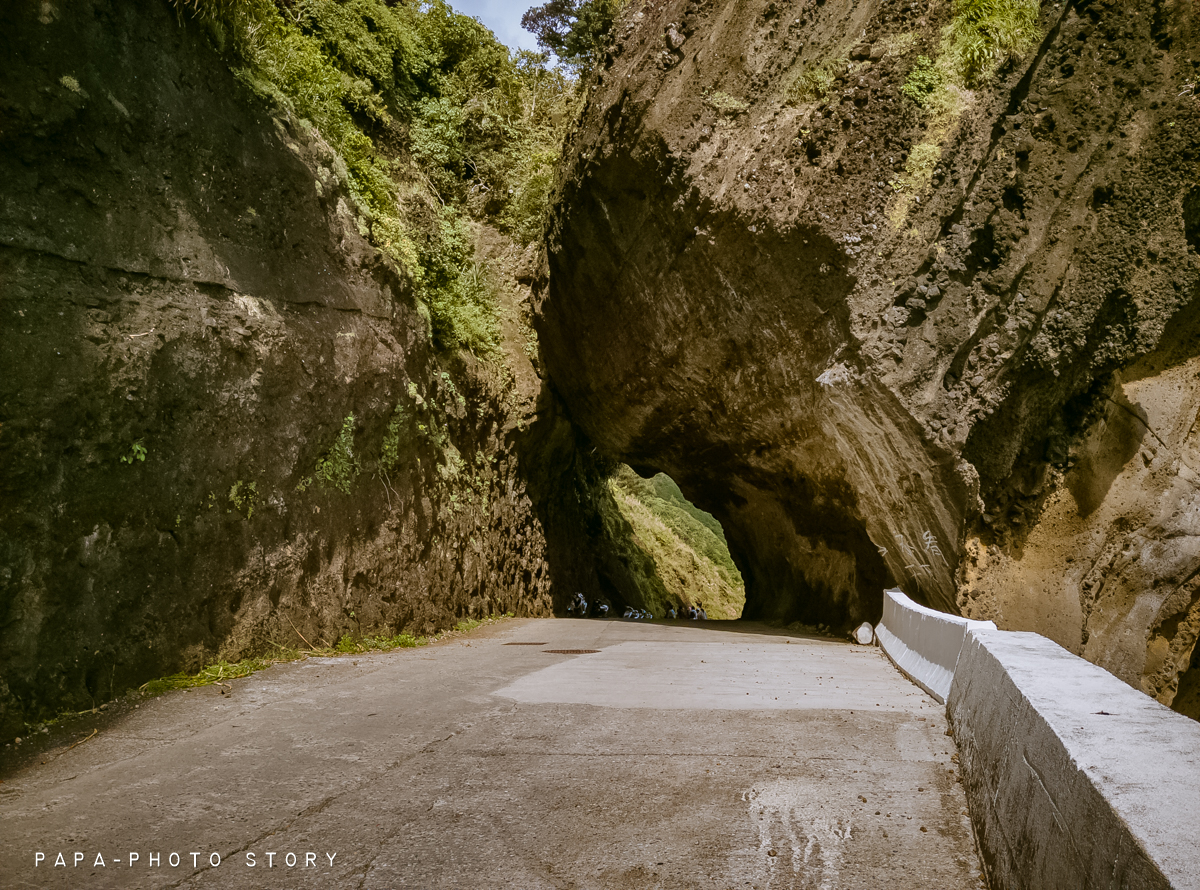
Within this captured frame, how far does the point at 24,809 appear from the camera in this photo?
3025mm

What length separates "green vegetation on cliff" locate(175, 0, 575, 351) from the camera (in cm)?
745

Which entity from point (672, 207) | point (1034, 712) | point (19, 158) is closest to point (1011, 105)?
point (672, 207)

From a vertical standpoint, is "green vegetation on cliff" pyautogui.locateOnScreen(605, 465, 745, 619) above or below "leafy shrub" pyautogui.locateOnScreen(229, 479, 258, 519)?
below

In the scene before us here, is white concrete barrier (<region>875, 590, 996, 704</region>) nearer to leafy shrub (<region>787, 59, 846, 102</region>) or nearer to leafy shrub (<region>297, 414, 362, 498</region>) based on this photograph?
leafy shrub (<region>297, 414, 362, 498</region>)

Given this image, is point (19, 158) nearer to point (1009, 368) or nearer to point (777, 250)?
point (777, 250)

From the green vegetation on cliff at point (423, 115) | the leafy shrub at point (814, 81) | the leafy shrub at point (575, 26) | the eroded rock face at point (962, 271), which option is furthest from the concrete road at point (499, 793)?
the leafy shrub at point (575, 26)

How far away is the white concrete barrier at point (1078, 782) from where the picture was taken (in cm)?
136

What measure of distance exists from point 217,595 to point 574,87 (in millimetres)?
11627

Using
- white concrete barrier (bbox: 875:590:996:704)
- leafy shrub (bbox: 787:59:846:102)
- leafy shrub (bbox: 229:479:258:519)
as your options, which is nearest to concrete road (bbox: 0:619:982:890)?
white concrete barrier (bbox: 875:590:996:704)

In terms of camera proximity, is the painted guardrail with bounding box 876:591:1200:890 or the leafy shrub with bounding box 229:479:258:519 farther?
the leafy shrub with bounding box 229:479:258:519

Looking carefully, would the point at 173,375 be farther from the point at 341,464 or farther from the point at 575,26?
the point at 575,26

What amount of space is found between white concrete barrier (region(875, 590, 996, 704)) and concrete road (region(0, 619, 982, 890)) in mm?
244

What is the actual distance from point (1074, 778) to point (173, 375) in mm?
5629

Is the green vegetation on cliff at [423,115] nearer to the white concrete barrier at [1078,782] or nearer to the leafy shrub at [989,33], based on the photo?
the leafy shrub at [989,33]
